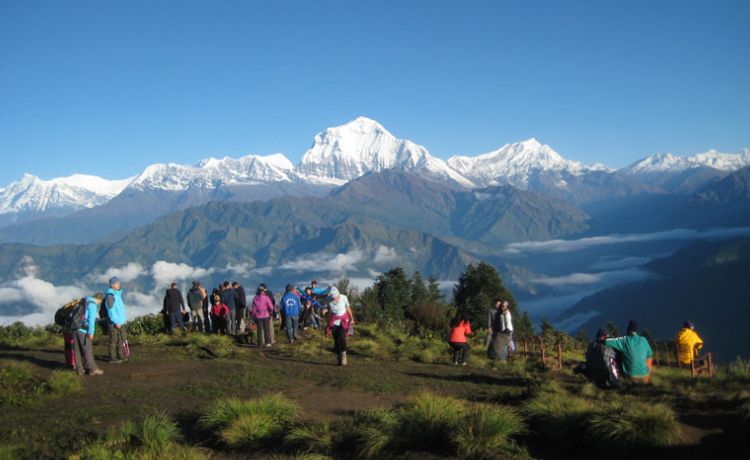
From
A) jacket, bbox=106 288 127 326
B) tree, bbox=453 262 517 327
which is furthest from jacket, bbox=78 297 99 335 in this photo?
tree, bbox=453 262 517 327

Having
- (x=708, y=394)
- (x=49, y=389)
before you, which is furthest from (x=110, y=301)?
(x=708, y=394)

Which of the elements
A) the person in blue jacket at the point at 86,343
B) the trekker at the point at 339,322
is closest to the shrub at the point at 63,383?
the person in blue jacket at the point at 86,343

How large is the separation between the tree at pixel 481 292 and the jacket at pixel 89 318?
59.3 meters

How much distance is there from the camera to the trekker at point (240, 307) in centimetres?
2194

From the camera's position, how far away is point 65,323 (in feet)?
44.9

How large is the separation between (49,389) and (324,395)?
5.30 meters

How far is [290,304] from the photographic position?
19562mm

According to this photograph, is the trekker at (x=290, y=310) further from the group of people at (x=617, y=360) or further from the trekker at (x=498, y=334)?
the group of people at (x=617, y=360)

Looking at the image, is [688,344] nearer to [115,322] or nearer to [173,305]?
[115,322]

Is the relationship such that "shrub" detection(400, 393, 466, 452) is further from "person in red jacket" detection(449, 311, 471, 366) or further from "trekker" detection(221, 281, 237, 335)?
"trekker" detection(221, 281, 237, 335)

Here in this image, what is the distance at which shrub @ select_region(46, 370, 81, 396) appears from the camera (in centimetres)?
1162

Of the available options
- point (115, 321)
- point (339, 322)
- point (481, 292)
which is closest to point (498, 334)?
point (339, 322)

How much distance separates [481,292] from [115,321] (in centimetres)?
6523

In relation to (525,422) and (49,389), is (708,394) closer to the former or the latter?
(525,422)
